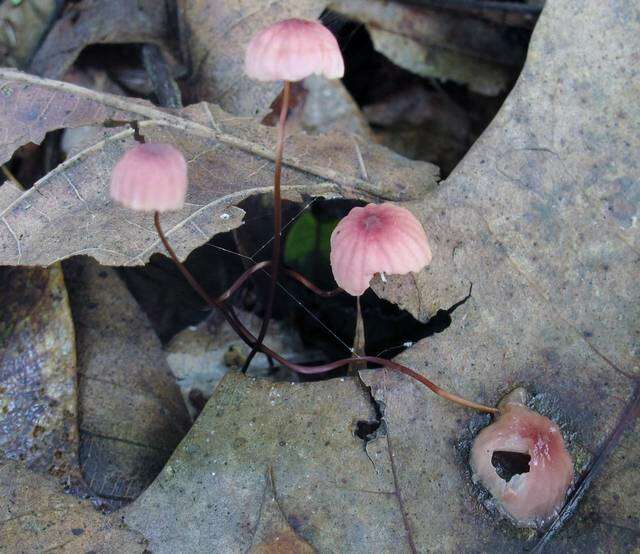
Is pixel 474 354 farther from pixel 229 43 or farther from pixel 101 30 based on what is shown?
pixel 101 30

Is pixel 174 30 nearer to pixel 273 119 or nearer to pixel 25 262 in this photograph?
pixel 273 119

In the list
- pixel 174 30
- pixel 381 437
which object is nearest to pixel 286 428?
pixel 381 437


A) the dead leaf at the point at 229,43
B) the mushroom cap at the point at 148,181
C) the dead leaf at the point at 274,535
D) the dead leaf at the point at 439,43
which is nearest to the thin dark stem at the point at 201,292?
the mushroom cap at the point at 148,181

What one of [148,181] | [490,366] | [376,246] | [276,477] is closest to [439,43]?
[376,246]

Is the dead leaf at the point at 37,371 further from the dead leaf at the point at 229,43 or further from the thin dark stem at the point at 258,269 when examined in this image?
the dead leaf at the point at 229,43

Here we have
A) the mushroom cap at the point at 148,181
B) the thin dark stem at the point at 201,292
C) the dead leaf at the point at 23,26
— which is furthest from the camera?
the dead leaf at the point at 23,26

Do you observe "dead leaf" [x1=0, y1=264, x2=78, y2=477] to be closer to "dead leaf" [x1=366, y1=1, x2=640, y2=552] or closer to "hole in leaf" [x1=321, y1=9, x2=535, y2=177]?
"dead leaf" [x1=366, y1=1, x2=640, y2=552]
